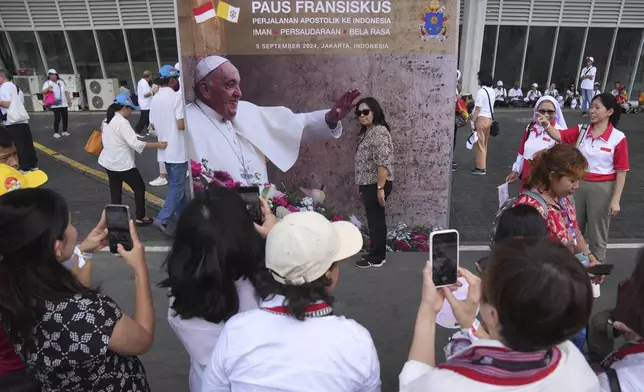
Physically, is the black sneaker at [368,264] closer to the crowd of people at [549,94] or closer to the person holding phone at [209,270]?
the person holding phone at [209,270]

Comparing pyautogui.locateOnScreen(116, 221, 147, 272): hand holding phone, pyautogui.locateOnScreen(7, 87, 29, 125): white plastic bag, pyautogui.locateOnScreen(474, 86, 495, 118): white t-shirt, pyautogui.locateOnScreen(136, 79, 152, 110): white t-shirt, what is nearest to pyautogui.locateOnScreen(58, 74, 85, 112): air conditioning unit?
pyautogui.locateOnScreen(136, 79, 152, 110): white t-shirt

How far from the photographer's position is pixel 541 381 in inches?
57.2

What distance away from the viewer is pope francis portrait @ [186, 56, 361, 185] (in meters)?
4.68

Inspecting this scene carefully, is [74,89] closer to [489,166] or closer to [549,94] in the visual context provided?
[489,166]

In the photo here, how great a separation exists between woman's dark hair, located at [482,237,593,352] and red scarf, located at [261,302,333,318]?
56cm

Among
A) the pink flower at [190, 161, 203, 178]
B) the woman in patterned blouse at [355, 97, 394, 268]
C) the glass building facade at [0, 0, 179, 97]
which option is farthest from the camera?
the glass building facade at [0, 0, 179, 97]

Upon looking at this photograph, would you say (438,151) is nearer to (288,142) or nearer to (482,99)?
(288,142)

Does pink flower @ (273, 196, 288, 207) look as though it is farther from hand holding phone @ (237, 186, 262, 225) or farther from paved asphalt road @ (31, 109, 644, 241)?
paved asphalt road @ (31, 109, 644, 241)

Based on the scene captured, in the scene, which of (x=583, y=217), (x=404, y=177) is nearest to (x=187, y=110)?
(x=404, y=177)

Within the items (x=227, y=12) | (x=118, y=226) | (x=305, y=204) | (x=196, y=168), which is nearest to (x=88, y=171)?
(x=196, y=168)

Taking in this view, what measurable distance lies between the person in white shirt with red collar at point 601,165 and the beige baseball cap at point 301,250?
364 cm

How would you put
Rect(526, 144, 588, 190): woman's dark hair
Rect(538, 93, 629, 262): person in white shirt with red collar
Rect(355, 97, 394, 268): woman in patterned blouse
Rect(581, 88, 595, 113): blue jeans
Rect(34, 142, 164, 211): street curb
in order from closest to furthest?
1. Rect(526, 144, 588, 190): woman's dark hair
2. Rect(538, 93, 629, 262): person in white shirt with red collar
3. Rect(355, 97, 394, 268): woman in patterned blouse
4. Rect(34, 142, 164, 211): street curb
5. Rect(581, 88, 595, 113): blue jeans

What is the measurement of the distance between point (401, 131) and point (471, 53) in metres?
12.9

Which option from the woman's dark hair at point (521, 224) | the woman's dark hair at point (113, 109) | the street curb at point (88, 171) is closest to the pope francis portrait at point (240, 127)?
the woman's dark hair at point (113, 109)
